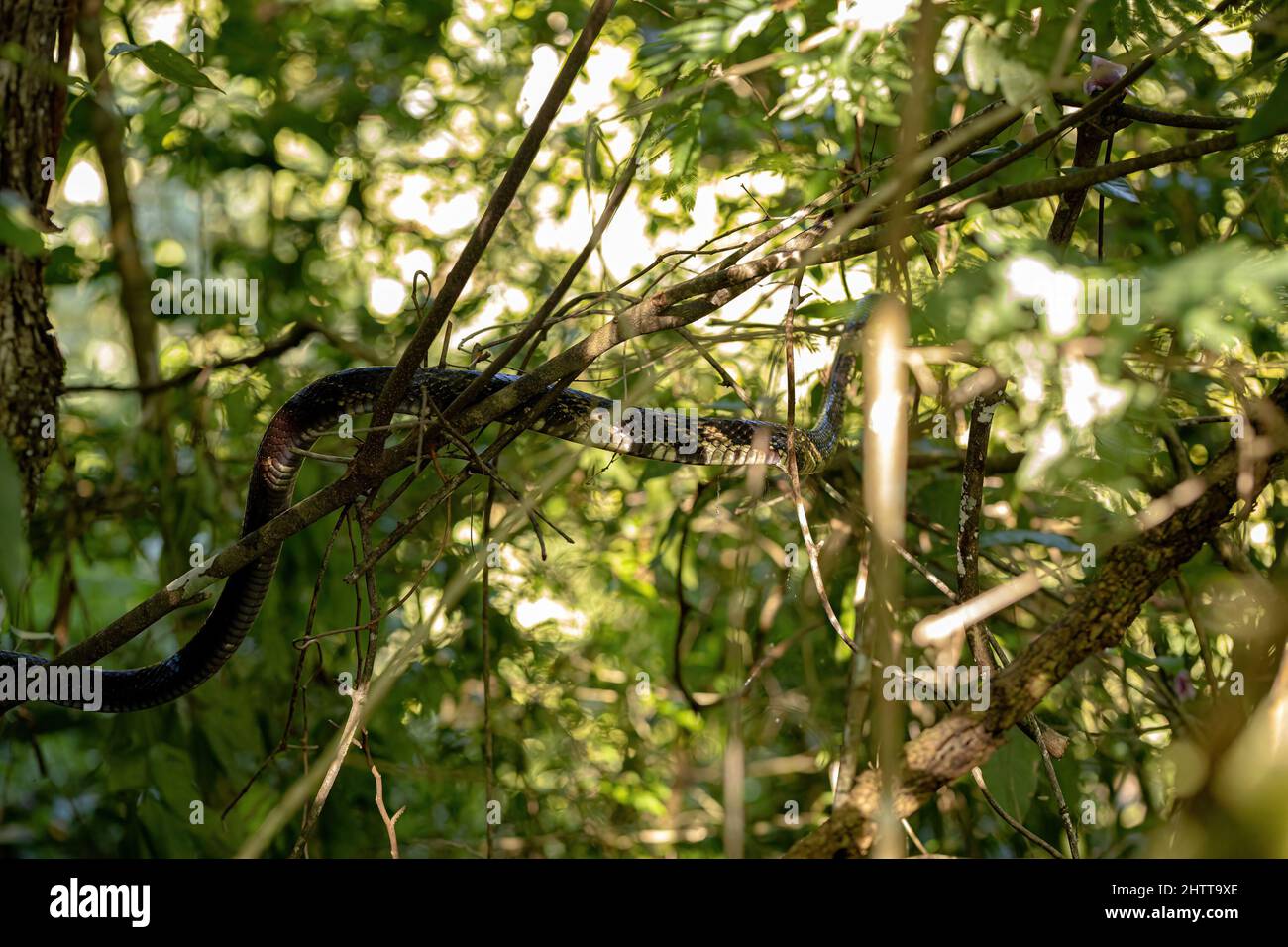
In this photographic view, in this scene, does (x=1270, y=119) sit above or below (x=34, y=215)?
below

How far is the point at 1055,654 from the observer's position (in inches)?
56.5

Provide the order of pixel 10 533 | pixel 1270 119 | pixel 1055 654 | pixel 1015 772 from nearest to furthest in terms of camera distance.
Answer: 1. pixel 10 533
2. pixel 1270 119
3. pixel 1055 654
4. pixel 1015 772

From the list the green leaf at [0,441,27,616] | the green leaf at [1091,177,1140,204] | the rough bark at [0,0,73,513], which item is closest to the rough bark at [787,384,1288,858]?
the green leaf at [1091,177,1140,204]

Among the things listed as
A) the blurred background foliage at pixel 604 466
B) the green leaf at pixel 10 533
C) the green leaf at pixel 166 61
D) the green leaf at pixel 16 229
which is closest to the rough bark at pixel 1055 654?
the blurred background foliage at pixel 604 466

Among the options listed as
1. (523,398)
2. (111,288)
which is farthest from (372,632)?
(111,288)

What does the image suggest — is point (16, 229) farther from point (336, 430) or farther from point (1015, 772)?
point (1015, 772)

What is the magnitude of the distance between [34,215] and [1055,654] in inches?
74.5

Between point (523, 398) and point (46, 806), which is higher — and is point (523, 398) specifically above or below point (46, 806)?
above

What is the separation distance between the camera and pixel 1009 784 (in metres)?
1.96

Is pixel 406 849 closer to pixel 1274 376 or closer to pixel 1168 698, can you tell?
pixel 1168 698

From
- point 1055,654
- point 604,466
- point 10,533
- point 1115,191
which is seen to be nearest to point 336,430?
point 604,466

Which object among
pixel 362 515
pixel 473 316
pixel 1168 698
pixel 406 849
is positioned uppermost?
pixel 473 316
